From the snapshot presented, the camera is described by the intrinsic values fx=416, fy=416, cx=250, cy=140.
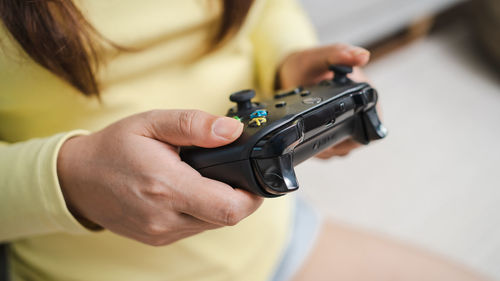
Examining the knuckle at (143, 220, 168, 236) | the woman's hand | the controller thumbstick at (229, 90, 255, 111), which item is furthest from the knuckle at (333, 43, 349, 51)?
the knuckle at (143, 220, 168, 236)

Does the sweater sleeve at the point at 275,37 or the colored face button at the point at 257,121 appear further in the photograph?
the sweater sleeve at the point at 275,37

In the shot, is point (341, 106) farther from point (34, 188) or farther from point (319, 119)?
point (34, 188)

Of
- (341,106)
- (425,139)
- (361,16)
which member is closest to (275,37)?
(341,106)

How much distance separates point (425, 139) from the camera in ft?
3.27

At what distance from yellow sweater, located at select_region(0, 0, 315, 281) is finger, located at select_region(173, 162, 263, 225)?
9 cm

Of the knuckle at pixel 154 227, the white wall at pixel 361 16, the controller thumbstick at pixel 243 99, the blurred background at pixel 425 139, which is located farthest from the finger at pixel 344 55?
the white wall at pixel 361 16

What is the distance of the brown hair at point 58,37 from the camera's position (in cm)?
29

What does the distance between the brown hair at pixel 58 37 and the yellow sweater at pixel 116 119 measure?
15mm

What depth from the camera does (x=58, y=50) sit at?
30cm

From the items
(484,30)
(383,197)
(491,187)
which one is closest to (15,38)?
(383,197)

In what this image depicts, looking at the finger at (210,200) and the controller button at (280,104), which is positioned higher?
the controller button at (280,104)

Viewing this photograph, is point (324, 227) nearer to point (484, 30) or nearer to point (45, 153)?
point (45, 153)

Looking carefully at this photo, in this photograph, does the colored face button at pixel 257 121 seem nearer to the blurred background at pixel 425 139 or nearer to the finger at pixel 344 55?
the finger at pixel 344 55

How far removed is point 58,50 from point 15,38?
0.03 m
